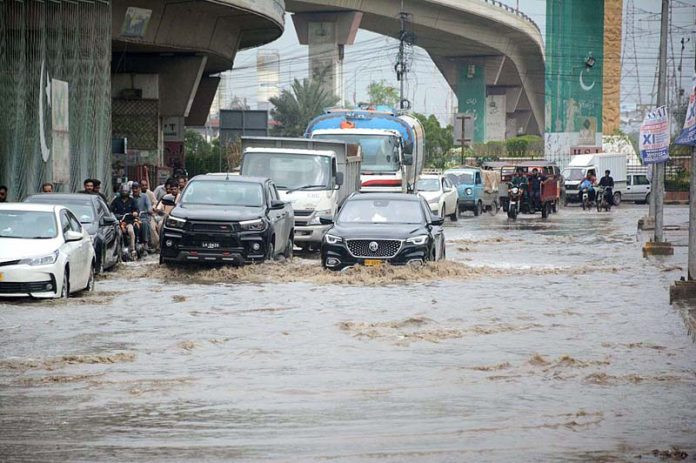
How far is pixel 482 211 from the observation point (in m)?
62.5

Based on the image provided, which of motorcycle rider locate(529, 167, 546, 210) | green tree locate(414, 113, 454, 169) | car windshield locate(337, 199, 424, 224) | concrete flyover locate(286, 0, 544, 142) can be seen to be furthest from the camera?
green tree locate(414, 113, 454, 169)

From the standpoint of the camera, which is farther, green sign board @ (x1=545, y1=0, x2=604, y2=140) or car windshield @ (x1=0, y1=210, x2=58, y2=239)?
green sign board @ (x1=545, y1=0, x2=604, y2=140)

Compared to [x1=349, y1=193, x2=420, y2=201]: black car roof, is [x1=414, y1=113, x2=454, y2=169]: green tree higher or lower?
higher

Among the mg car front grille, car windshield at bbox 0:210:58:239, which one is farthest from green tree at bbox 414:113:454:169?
car windshield at bbox 0:210:58:239

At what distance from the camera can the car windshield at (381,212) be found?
24.5 m

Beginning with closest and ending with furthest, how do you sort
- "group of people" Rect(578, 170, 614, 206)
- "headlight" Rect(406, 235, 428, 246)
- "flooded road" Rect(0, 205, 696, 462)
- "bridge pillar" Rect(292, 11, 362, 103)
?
"flooded road" Rect(0, 205, 696, 462) < "headlight" Rect(406, 235, 428, 246) < "group of people" Rect(578, 170, 614, 206) < "bridge pillar" Rect(292, 11, 362, 103)

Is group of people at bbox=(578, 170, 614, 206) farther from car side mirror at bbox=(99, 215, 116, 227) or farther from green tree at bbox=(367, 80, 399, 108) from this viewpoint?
green tree at bbox=(367, 80, 399, 108)

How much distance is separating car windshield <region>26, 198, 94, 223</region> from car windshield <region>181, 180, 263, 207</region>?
5.34 feet

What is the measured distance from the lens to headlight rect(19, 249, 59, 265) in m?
18.2

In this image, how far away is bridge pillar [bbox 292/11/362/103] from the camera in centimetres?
8306

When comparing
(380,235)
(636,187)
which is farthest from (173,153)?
(380,235)

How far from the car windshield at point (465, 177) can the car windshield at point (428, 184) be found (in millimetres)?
7402

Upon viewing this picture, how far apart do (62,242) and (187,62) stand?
36022mm

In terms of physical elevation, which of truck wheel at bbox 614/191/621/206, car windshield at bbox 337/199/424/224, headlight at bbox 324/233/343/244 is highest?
car windshield at bbox 337/199/424/224
